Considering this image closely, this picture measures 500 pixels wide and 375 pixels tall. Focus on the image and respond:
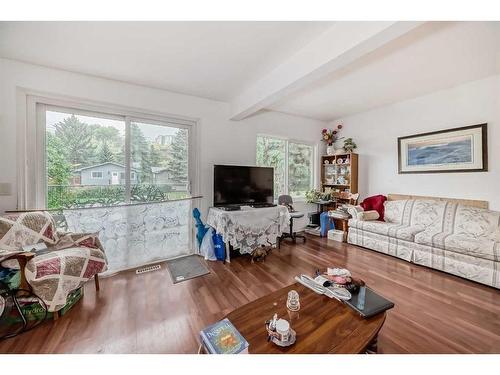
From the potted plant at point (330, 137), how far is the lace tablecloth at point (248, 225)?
2.02 metres

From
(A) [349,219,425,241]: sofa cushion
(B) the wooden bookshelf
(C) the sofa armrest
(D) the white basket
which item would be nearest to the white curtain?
(C) the sofa armrest

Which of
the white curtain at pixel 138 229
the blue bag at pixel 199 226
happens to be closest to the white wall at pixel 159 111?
the blue bag at pixel 199 226

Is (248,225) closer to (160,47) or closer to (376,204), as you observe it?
(160,47)

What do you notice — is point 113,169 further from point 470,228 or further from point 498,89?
point 498,89

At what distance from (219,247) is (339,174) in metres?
2.90

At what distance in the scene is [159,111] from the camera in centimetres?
279

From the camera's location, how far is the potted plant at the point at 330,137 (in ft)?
14.0

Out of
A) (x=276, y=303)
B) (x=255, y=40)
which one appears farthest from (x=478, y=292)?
(x=255, y=40)

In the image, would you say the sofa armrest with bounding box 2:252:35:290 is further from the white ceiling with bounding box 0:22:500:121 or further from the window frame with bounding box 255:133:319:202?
the window frame with bounding box 255:133:319:202

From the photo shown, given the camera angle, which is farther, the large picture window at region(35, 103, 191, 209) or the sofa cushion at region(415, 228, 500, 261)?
the large picture window at region(35, 103, 191, 209)

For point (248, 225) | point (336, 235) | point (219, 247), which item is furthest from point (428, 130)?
point (219, 247)

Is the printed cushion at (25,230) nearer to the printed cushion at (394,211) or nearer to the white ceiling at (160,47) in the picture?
the white ceiling at (160,47)

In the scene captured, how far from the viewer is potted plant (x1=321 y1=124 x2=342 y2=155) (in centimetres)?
427

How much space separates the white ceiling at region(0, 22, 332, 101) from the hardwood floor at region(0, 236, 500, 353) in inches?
93.8
